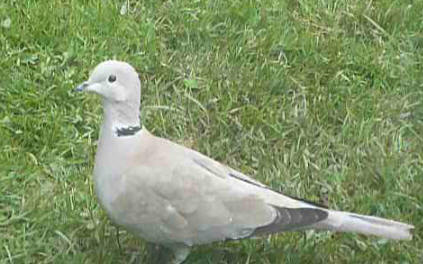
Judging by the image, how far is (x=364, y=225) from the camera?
3479mm

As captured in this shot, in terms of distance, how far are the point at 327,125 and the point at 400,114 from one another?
307mm

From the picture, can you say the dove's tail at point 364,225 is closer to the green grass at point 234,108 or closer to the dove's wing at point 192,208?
the dove's wing at point 192,208

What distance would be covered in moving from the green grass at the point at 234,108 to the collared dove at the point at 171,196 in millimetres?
269

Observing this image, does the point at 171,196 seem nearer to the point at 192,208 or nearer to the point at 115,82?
the point at 192,208

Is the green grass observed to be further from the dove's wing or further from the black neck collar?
the black neck collar

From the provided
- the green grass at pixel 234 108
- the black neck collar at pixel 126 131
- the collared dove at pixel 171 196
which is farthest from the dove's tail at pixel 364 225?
the black neck collar at pixel 126 131

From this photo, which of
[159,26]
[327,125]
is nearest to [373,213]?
[327,125]

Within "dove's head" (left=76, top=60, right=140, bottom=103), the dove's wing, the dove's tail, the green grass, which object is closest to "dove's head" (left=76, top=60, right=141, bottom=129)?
"dove's head" (left=76, top=60, right=140, bottom=103)

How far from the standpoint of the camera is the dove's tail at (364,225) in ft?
11.3

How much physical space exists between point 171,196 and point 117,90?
1.20ft

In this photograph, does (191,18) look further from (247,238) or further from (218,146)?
(247,238)

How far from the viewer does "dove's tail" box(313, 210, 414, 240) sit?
3.45m

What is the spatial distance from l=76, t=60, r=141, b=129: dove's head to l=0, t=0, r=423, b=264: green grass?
17.0 inches

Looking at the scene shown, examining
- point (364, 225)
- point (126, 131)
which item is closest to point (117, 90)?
point (126, 131)
